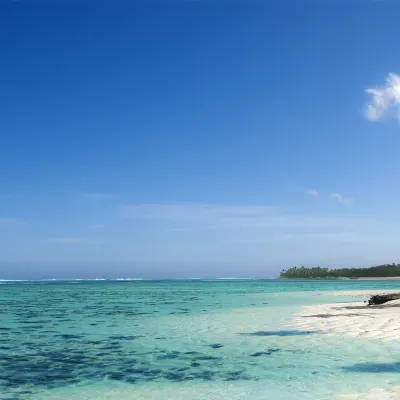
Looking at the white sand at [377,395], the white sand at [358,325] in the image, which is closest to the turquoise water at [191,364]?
the white sand at [377,395]

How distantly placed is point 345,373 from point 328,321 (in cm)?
1263

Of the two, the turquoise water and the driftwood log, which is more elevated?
the driftwood log

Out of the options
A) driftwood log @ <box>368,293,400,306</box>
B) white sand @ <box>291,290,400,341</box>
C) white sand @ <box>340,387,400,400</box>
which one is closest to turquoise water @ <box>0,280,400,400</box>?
white sand @ <box>340,387,400,400</box>

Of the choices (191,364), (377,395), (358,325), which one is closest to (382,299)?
(358,325)

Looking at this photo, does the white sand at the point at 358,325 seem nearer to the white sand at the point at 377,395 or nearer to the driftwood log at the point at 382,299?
the driftwood log at the point at 382,299

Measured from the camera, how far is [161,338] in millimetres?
21547

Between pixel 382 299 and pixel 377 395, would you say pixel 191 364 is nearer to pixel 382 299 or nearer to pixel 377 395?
pixel 377 395

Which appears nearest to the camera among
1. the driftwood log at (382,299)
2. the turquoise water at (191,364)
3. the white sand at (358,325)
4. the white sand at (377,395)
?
the white sand at (377,395)

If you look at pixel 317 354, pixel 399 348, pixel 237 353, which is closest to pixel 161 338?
pixel 237 353

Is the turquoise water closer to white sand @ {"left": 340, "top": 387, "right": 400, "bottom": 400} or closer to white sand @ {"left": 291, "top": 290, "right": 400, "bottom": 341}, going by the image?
white sand @ {"left": 340, "top": 387, "right": 400, "bottom": 400}

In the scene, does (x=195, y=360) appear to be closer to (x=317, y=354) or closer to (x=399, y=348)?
(x=317, y=354)

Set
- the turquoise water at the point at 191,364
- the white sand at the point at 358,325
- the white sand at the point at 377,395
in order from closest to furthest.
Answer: the white sand at the point at 377,395 → the turquoise water at the point at 191,364 → the white sand at the point at 358,325

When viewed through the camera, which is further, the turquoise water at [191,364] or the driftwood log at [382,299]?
the driftwood log at [382,299]

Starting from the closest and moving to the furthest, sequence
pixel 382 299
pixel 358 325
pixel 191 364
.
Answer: pixel 191 364
pixel 358 325
pixel 382 299
